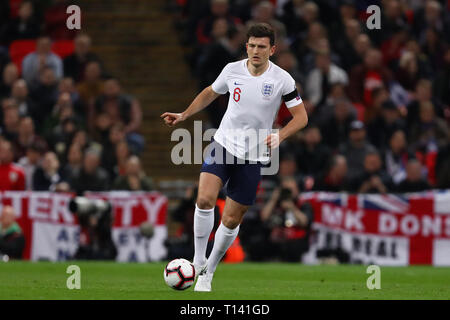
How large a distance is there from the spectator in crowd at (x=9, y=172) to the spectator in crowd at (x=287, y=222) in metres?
4.22

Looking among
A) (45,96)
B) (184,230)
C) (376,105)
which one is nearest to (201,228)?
(184,230)

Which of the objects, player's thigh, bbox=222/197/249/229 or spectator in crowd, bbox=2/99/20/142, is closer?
player's thigh, bbox=222/197/249/229

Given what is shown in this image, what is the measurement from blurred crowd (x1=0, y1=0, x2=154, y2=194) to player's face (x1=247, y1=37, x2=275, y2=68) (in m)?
7.93

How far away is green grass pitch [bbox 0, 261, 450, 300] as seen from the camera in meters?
9.96

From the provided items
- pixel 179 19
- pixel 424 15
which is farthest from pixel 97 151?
pixel 424 15

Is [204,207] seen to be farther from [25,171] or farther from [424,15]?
[424,15]

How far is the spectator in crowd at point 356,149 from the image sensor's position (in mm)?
18438

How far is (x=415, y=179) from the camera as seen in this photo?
17.7m

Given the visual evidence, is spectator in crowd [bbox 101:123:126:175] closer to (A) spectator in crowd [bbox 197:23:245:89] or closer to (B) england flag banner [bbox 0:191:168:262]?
(B) england flag banner [bbox 0:191:168:262]

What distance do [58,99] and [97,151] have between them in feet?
6.67

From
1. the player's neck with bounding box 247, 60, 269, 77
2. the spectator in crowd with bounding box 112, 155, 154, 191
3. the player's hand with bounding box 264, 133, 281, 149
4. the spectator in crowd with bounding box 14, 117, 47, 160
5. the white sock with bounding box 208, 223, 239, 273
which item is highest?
the player's neck with bounding box 247, 60, 269, 77

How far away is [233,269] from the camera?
50.4ft

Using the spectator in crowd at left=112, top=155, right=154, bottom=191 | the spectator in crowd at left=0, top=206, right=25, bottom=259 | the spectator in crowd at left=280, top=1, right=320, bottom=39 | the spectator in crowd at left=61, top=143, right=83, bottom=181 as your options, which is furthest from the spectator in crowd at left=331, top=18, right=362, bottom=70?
the spectator in crowd at left=0, top=206, right=25, bottom=259

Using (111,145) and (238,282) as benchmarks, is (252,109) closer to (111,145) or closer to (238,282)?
(238,282)
